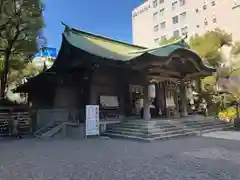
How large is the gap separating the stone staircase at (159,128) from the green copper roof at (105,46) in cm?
342

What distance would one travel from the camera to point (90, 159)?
696 cm

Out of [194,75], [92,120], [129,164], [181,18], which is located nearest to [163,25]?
[181,18]

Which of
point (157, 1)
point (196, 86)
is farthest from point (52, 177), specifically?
point (157, 1)

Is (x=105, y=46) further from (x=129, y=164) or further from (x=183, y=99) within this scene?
(x=129, y=164)

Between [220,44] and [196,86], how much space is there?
5.72m

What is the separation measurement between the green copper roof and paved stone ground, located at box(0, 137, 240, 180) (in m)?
5.61

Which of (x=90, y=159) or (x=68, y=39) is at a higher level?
(x=68, y=39)

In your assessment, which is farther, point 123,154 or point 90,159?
point 123,154

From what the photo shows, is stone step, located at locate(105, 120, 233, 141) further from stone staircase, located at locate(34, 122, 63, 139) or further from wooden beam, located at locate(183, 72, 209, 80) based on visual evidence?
wooden beam, located at locate(183, 72, 209, 80)

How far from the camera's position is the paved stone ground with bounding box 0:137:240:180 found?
5211 millimetres

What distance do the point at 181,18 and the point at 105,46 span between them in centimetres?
2747

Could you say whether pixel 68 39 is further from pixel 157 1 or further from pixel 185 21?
pixel 157 1

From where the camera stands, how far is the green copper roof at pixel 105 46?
1265 cm

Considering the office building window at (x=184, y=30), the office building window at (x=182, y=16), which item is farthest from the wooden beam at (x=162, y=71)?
the office building window at (x=182, y=16)
